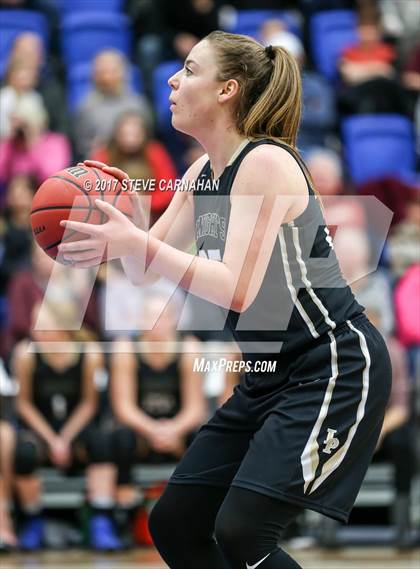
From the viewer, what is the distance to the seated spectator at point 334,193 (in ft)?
23.6

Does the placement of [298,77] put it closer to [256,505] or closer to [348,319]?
[348,319]

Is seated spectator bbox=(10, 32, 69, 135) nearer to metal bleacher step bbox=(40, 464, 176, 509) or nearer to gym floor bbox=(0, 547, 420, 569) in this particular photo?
metal bleacher step bbox=(40, 464, 176, 509)

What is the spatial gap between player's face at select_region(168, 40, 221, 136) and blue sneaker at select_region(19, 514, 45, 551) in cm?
352

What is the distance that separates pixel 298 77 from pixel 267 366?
33.9 inches

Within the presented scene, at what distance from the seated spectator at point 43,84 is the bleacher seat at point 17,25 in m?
0.64

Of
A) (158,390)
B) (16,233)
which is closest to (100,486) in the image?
(158,390)

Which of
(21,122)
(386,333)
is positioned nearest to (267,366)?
(386,333)

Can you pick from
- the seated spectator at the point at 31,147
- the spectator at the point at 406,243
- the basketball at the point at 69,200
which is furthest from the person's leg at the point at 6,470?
the basketball at the point at 69,200

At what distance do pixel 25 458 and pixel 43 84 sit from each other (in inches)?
136

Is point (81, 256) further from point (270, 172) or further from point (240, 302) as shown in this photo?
point (270, 172)

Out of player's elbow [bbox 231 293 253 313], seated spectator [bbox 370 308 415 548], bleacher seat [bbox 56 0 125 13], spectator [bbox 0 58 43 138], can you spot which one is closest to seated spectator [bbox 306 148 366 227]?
seated spectator [bbox 370 308 415 548]

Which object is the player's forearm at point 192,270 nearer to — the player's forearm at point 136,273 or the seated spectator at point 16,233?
the player's forearm at point 136,273

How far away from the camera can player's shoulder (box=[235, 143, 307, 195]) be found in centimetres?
320

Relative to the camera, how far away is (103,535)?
20.5ft
